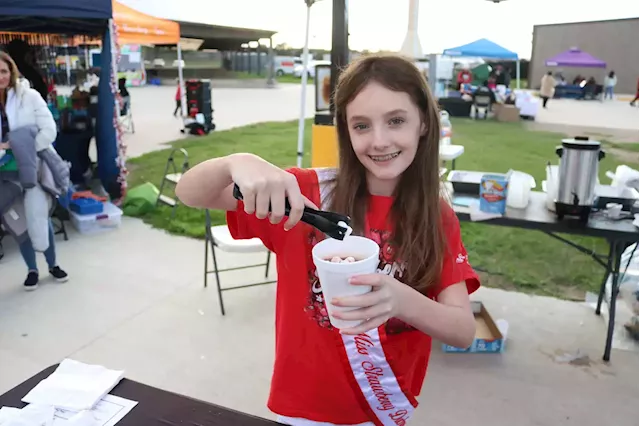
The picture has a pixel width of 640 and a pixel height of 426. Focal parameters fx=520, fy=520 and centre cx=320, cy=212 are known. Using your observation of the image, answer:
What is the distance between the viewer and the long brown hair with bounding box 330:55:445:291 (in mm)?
1336

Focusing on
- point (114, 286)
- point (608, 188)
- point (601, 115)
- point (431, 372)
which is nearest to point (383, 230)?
point (431, 372)

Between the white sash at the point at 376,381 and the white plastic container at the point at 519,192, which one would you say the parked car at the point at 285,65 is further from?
the white sash at the point at 376,381

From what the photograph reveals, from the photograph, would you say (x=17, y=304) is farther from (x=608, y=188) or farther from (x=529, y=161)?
(x=529, y=161)

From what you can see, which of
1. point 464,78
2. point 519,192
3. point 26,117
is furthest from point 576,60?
point 26,117

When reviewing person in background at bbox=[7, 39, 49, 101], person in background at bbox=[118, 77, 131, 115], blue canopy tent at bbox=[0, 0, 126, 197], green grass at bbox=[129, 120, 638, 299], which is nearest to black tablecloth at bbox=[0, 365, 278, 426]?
green grass at bbox=[129, 120, 638, 299]

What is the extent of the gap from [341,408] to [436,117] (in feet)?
2.72

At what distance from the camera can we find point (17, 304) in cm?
422

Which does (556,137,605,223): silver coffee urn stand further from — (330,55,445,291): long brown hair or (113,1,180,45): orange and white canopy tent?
(113,1,180,45): orange and white canopy tent

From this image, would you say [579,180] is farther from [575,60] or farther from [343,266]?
[575,60]

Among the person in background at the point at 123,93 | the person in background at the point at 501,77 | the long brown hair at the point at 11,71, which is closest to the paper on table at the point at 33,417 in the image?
the long brown hair at the point at 11,71

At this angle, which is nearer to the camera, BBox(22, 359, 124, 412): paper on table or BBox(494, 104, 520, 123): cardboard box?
BBox(22, 359, 124, 412): paper on table

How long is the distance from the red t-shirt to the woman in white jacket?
12.5ft

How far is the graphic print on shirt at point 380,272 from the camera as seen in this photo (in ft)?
4.45

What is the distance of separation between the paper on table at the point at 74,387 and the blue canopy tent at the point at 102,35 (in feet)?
17.2
